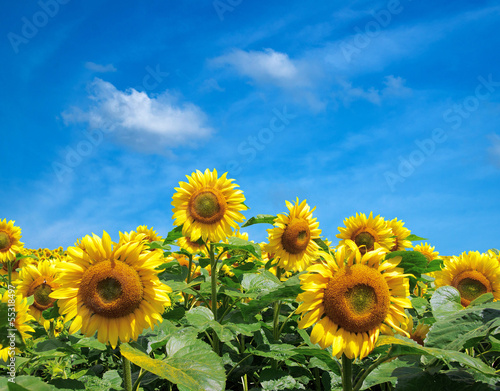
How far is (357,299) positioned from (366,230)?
12.4ft

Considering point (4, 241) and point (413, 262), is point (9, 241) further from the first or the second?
point (413, 262)

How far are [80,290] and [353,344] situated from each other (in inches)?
75.7

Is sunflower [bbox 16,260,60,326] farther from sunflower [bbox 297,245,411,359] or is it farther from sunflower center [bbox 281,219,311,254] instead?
sunflower [bbox 297,245,411,359]

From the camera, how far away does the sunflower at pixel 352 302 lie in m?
2.69

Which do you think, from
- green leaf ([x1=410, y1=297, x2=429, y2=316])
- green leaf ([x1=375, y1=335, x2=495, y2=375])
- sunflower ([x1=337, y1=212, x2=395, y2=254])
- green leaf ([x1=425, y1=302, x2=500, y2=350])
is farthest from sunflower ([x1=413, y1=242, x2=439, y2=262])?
green leaf ([x1=375, y1=335, x2=495, y2=375])

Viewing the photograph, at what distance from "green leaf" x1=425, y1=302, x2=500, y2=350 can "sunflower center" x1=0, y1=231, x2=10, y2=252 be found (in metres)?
8.78

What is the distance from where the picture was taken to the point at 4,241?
345 inches

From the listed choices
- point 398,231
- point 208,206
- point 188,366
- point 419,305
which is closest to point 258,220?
point 208,206

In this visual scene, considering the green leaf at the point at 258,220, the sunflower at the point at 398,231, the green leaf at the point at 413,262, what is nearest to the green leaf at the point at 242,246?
the green leaf at the point at 258,220

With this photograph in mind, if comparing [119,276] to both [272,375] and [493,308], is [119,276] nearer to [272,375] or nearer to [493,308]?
[272,375]

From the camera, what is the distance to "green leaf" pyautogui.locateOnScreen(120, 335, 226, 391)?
240 cm

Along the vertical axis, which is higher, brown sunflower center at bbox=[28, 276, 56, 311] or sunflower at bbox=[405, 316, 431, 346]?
sunflower at bbox=[405, 316, 431, 346]

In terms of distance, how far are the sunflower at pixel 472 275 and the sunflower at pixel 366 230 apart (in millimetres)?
1179

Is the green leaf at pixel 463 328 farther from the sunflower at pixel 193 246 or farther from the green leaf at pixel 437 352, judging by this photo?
the sunflower at pixel 193 246
